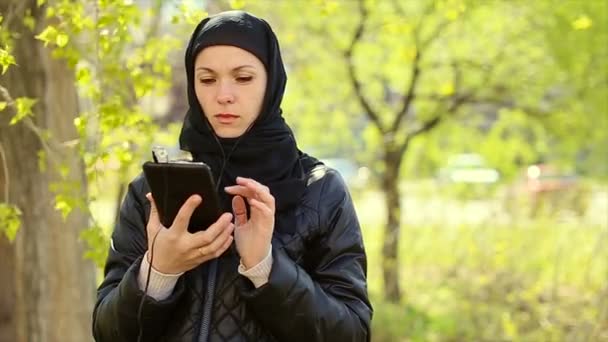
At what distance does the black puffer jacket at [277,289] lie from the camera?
2.14 metres

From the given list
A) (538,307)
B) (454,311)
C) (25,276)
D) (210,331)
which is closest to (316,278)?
(210,331)

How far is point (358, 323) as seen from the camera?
2.26 m

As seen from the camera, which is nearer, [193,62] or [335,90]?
[193,62]

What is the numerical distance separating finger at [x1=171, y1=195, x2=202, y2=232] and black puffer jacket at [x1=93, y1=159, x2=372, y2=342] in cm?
18

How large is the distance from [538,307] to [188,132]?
642cm

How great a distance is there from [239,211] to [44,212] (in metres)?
2.95

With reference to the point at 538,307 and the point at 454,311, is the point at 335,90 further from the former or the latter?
the point at 538,307

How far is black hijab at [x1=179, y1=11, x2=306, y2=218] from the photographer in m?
2.24

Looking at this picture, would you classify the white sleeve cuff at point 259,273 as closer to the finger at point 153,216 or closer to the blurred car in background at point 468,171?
the finger at point 153,216

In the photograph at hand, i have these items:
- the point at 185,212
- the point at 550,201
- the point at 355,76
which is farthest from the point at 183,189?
the point at 550,201

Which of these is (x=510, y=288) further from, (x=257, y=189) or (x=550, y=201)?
(x=257, y=189)

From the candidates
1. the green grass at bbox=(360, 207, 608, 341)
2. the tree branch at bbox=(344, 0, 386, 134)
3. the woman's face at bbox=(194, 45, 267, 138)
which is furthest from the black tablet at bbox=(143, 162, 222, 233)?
the tree branch at bbox=(344, 0, 386, 134)

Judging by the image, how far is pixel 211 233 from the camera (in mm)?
Answer: 2066

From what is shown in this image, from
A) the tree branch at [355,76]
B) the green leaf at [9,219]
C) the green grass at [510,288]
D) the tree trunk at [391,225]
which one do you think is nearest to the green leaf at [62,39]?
the green leaf at [9,219]
